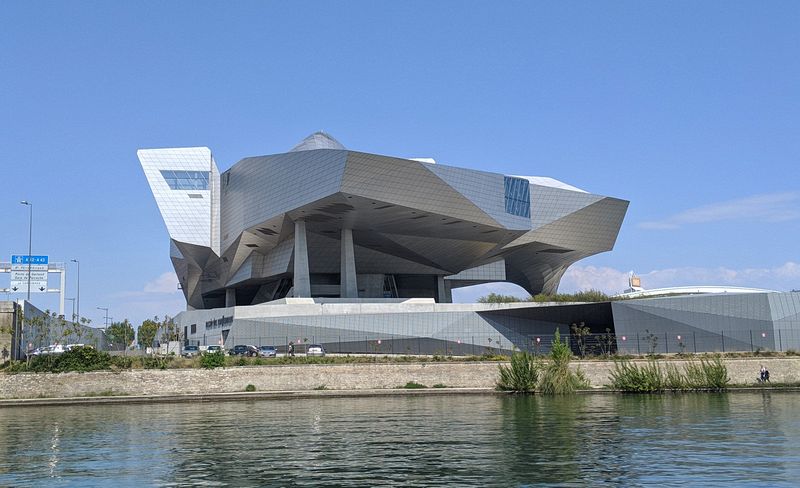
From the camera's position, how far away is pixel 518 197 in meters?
73.8

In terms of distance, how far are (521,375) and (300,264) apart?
107 ft

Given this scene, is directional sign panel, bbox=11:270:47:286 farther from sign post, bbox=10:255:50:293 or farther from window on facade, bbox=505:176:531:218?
window on facade, bbox=505:176:531:218

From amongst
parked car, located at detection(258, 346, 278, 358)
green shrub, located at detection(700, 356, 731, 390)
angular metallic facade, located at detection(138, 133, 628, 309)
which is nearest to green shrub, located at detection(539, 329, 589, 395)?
green shrub, located at detection(700, 356, 731, 390)

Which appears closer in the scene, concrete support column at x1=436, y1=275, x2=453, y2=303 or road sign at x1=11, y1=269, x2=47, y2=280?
road sign at x1=11, y1=269, x2=47, y2=280

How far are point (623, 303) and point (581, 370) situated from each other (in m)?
16.5

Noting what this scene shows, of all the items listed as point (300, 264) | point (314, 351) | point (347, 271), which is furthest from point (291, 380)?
point (347, 271)

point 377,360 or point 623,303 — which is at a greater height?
point 623,303

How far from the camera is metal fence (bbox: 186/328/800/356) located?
53.6 meters

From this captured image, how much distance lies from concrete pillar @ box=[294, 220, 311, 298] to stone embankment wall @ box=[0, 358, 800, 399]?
24.1 meters

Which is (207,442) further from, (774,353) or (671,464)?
(774,353)

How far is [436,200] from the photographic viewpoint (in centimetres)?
6575

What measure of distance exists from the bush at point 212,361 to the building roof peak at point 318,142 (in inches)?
1373

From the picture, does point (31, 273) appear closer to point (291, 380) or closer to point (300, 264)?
point (300, 264)

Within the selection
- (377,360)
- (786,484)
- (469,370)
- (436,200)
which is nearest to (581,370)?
(469,370)
